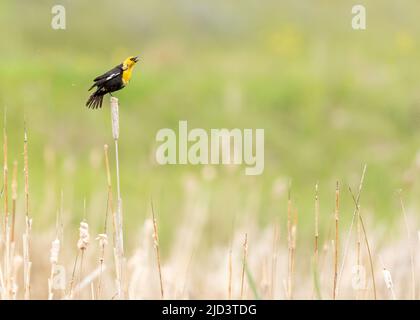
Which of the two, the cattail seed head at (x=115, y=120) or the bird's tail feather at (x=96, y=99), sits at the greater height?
the bird's tail feather at (x=96, y=99)

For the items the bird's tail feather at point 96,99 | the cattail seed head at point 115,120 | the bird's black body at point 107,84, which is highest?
the bird's black body at point 107,84

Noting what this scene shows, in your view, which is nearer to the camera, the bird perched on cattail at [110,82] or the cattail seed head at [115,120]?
the cattail seed head at [115,120]

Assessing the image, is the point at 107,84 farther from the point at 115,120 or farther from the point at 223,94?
the point at 223,94


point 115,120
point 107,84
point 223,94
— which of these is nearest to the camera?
point 115,120

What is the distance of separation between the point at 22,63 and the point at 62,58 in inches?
37.8

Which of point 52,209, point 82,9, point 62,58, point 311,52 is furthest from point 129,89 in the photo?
point 52,209

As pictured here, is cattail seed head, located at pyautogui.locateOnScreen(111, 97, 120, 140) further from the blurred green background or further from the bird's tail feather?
the blurred green background

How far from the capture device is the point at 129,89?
46.9ft

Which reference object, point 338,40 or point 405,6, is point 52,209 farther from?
point 405,6

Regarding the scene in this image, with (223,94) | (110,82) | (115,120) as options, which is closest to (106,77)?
(110,82)

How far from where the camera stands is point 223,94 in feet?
47.4

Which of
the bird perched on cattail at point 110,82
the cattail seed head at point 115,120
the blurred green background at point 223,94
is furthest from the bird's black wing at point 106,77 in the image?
the blurred green background at point 223,94

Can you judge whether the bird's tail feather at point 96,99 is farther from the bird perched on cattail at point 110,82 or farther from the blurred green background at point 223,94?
the blurred green background at point 223,94

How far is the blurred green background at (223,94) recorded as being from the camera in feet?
34.7
